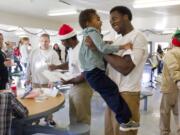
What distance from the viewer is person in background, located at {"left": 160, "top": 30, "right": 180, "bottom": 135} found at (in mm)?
2756

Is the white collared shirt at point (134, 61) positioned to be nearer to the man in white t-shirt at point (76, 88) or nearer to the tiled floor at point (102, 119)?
the man in white t-shirt at point (76, 88)

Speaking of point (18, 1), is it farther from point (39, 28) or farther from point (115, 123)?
point (115, 123)

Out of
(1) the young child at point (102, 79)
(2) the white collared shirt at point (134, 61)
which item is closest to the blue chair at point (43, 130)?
(1) the young child at point (102, 79)

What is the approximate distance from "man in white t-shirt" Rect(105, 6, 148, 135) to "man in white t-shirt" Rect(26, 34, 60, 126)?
1.99m

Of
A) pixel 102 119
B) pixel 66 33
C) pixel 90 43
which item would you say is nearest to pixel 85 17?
pixel 90 43

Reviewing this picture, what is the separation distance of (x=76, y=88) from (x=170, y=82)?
126 cm

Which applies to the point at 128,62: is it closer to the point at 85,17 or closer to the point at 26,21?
the point at 85,17

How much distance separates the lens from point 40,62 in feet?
11.8

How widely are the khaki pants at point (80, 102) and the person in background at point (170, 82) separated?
0.97 m

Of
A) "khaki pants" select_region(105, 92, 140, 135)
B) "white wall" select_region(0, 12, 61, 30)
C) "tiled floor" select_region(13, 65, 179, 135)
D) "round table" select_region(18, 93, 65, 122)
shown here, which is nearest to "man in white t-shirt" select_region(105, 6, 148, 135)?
"khaki pants" select_region(105, 92, 140, 135)

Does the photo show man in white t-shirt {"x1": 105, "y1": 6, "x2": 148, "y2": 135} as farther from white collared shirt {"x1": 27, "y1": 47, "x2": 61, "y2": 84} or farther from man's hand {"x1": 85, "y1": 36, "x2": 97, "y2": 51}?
white collared shirt {"x1": 27, "y1": 47, "x2": 61, "y2": 84}

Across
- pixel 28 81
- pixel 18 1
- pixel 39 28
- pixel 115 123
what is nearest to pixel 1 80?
pixel 28 81

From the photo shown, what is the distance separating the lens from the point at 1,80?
3.60m

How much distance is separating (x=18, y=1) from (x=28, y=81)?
17.4 feet
